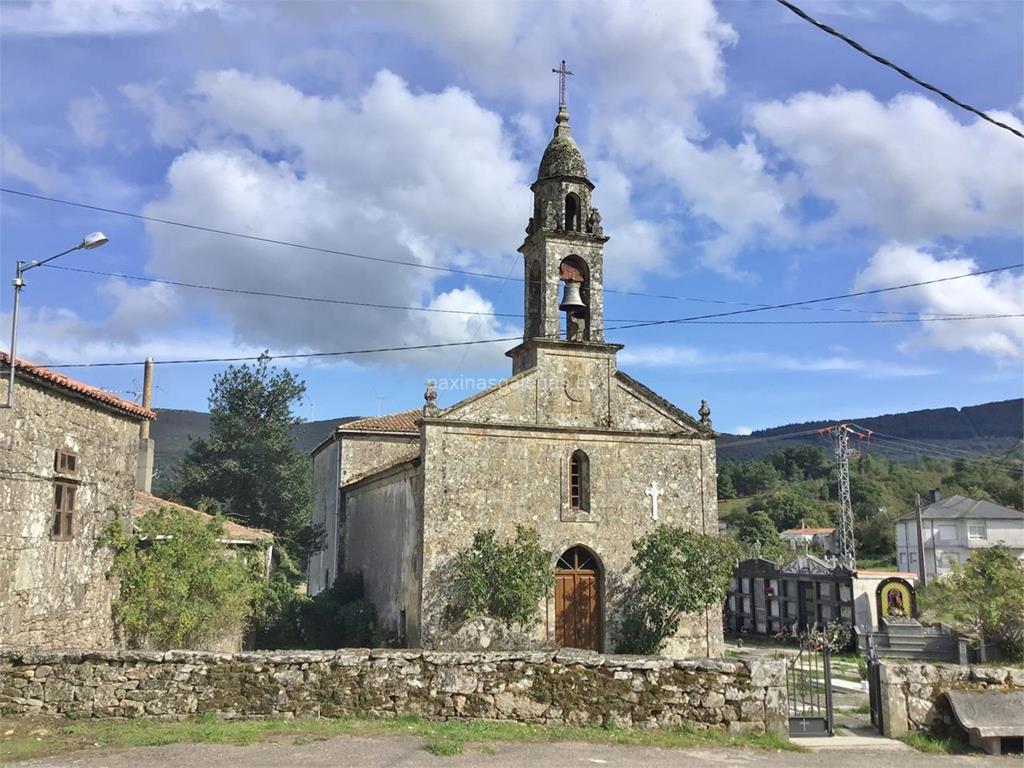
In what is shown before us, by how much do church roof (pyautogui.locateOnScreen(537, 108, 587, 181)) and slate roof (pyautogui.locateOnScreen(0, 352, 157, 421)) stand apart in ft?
42.5

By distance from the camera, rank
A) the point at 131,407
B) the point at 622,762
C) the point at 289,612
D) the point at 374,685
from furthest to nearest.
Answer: the point at 289,612 → the point at 131,407 → the point at 374,685 → the point at 622,762

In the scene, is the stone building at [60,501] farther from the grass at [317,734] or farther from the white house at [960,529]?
the white house at [960,529]

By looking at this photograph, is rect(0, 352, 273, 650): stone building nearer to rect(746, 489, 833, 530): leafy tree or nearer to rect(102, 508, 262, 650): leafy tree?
rect(102, 508, 262, 650): leafy tree

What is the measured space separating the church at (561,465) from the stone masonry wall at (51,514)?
7365 millimetres

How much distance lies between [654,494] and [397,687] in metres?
12.9

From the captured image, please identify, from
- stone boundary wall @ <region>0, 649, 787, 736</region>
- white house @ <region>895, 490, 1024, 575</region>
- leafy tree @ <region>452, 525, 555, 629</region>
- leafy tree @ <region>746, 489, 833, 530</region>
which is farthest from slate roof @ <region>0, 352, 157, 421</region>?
leafy tree @ <region>746, 489, 833, 530</region>

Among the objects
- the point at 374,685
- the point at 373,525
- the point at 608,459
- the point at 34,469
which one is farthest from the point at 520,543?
the point at 34,469

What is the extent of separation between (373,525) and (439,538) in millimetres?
6746

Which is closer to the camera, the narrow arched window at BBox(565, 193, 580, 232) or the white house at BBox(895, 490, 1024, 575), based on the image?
the narrow arched window at BBox(565, 193, 580, 232)

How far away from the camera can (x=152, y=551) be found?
59.3ft

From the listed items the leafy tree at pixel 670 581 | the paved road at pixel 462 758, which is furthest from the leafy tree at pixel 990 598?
the paved road at pixel 462 758

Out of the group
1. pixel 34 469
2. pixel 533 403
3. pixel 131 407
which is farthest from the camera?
pixel 533 403

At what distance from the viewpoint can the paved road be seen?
9102 millimetres

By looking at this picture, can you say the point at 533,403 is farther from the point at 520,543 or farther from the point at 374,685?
the point at 374,685
